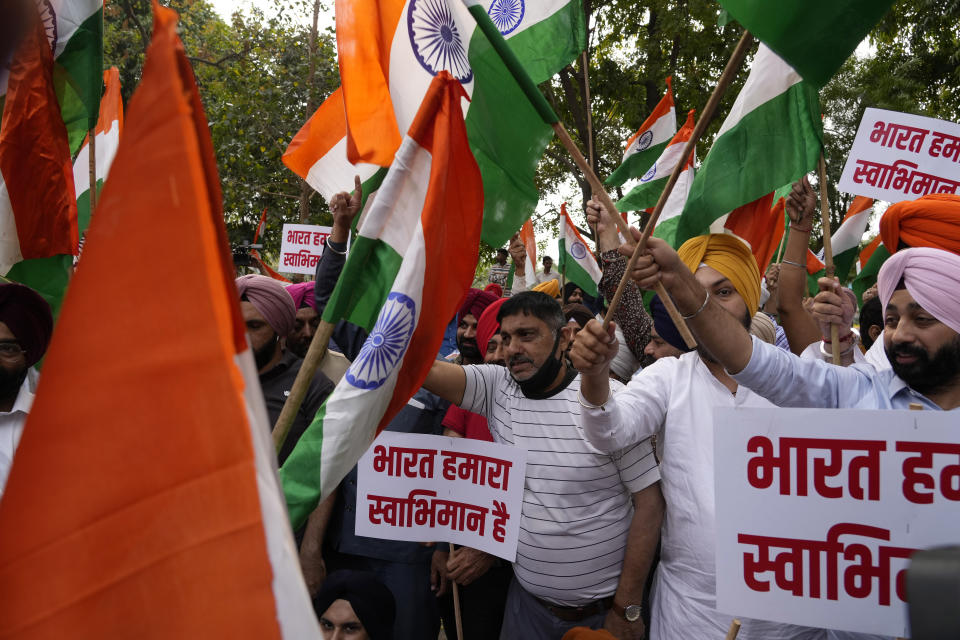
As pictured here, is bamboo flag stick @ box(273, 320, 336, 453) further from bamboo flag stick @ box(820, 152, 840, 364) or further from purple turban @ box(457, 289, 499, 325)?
purple turban @ box(457, 289, 499, 325)

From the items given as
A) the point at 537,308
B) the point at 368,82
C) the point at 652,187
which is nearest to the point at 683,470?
the point at 537,308

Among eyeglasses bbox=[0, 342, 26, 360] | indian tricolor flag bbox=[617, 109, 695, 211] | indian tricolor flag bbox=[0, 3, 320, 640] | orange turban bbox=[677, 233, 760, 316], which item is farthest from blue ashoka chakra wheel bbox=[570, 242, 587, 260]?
indian tricolor flag bbox=[0, 3, 320, 640]

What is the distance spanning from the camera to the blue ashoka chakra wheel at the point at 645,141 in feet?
21.3

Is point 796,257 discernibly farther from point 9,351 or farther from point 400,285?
point 9,351

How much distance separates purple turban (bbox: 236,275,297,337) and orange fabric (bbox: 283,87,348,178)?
65 cm

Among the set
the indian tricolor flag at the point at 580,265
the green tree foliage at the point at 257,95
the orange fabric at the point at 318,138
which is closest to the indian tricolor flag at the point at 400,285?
the orange fabric at the point at 318,138

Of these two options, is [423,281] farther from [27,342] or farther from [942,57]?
[942,57]

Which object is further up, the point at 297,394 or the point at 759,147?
the point at 759,147

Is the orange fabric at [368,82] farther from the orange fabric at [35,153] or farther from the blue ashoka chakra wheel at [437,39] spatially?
the orange fabric at [35,153]

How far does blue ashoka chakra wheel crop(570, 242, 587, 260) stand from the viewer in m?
6.97

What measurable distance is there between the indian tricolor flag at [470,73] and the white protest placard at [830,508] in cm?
125

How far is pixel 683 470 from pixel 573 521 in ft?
1.67

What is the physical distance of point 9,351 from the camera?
2.68 metres

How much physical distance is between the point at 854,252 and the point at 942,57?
10.8 metres
